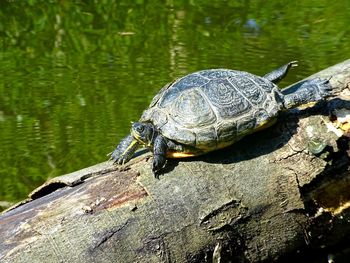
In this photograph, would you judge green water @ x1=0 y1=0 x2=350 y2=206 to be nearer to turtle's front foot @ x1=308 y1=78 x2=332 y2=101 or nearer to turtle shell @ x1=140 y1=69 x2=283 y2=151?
turtle shell @ x1=140 y1=69 x2=283 y2=151

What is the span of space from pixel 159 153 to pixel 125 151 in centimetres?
25

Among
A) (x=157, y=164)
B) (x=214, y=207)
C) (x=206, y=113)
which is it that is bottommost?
(x=214, y=207)

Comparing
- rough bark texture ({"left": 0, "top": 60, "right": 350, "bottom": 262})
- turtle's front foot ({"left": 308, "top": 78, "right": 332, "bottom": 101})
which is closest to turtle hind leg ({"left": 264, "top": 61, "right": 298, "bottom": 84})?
turtle's front foot ({"left": 308, "top": 78, "right": 332, "bottom": 101})

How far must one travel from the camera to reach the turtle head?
12.6 ft

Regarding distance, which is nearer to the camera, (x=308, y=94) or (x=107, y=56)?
(x=308, y=94)

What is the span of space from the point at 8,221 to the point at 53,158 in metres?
2.19

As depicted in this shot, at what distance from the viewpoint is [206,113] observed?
3.89 m

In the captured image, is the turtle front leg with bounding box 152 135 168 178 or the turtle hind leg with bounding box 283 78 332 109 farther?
the turtle hind leg with bounding box 283 78 332 109

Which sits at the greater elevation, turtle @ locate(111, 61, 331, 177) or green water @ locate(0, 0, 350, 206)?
turtle @ locate(111, 61, 331, 177)

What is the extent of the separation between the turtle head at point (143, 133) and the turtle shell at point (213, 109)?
0.23 feet

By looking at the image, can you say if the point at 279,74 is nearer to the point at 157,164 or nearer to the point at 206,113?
the point at 206,113

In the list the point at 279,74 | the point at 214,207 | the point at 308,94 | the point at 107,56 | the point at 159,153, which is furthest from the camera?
the point at 107,56

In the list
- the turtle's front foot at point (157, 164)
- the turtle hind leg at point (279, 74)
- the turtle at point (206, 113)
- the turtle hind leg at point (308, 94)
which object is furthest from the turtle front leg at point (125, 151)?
the turtle hind leg at point (279, 74)

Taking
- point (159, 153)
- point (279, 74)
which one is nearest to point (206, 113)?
point (159, 153)
